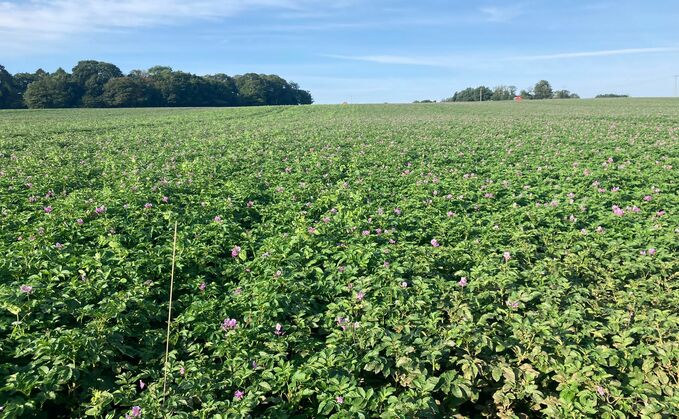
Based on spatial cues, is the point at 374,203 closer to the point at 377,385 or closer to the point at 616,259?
the point at 616,259

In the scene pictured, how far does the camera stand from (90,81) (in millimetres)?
76312

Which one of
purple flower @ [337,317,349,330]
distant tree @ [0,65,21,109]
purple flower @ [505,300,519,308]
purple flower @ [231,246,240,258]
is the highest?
distant tree @ [0,65,21,109]

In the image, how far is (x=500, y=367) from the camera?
2939 mm

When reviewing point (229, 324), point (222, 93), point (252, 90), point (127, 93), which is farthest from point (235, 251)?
point (252, 90)

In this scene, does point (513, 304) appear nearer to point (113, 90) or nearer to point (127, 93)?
point (127, 93)

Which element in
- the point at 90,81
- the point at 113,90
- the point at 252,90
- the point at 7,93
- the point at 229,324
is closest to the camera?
the point at 229,324

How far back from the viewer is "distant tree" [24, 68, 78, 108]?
66250 millimetres

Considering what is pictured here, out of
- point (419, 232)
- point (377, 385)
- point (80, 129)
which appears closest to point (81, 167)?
point (419, 232)

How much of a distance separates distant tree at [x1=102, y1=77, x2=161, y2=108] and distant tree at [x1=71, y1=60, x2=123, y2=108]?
166 cm

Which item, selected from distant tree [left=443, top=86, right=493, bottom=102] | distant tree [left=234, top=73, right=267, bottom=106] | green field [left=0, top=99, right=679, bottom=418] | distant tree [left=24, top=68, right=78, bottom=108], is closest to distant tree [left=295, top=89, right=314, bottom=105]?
distant tree [left=234, top=73, right=267, bottom=106]

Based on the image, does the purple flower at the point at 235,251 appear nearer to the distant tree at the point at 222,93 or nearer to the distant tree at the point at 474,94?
the distant tree at the point at 222,93

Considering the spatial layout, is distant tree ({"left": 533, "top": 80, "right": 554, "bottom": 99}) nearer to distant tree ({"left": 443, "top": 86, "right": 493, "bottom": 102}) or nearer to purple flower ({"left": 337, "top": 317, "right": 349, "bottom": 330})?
distant tree ({"left": 443, "top": 86, "right": 493, "bottom": 102})

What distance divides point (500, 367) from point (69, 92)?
86668mm

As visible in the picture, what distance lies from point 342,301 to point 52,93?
8208 centimetres
